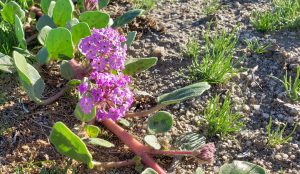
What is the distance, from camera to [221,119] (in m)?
2.88

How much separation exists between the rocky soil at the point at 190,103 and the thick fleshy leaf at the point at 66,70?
0.62ft

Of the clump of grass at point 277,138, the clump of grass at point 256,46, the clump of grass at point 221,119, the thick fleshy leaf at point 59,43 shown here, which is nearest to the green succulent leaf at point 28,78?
the thick fleshy leaf at point 59,43

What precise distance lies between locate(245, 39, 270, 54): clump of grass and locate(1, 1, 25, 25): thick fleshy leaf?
1.66 metres

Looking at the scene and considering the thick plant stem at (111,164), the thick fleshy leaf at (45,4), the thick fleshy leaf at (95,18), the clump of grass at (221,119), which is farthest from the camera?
the thick fleshy leaf at (45,4)

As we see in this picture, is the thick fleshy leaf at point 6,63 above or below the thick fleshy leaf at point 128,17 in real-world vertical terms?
below

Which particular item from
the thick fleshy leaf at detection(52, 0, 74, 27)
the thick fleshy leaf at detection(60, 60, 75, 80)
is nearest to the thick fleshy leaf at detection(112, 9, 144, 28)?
the thick fleshy leaf at detection(52, 0, 74, 27)

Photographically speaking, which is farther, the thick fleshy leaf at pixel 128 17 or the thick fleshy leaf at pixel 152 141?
the thick fleshy leaf at pixel 128 17

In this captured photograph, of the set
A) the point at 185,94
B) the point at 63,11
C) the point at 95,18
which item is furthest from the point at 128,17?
the point at 185,94

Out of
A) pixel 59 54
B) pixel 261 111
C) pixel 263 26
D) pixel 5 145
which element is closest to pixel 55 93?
pixel 59 54

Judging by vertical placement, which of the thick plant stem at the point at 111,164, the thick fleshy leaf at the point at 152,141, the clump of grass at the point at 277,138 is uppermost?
the thick fleshy leaf at the point at 152,141

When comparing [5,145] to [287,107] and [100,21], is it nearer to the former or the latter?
[100,21]

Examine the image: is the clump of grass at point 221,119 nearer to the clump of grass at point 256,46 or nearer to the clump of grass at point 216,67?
the clump of grass at point 216,67

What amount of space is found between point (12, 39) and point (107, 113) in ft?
3.68

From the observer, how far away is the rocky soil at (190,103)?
9.18 ft
